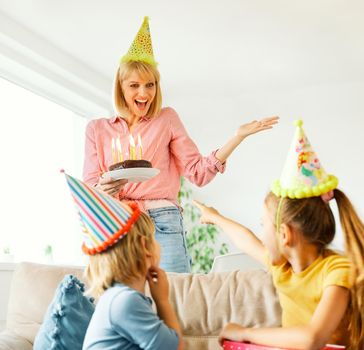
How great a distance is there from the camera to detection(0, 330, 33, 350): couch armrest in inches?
83.3

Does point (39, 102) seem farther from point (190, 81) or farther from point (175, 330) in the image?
point (175, 330)

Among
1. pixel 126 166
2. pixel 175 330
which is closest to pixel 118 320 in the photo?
Result: pixel 175 330

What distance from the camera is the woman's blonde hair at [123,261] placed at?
1.67 meters

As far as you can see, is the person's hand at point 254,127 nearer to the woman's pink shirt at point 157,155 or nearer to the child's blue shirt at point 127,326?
the woman's pink shirt at point 157,155

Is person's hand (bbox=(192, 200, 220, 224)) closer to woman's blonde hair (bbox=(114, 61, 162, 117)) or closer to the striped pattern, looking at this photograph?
the striped pattern

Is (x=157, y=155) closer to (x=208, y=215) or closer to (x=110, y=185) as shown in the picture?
(x=110, y=185)

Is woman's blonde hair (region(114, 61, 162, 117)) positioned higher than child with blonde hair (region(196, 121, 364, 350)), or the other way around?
woman's blonde hair (region(114, 61, 162, 117))

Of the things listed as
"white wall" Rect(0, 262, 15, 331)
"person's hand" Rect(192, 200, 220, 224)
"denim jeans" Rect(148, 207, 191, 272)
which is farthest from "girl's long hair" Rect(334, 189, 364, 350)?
"white wall" Rect(0, 262, 15, 331)

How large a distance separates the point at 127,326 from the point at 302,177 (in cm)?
56

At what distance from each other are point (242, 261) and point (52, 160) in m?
2.30

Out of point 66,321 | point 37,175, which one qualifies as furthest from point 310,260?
point 37,175

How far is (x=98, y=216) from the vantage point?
1.66 meters

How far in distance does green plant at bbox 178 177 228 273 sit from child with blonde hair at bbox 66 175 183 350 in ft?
13.4

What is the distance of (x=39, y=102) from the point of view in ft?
15.9
